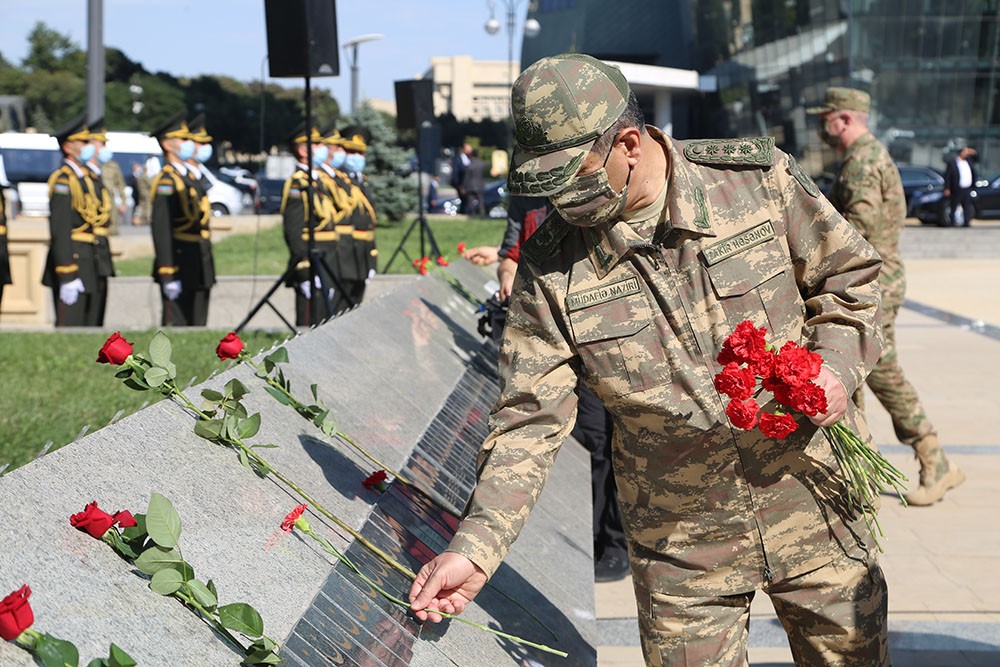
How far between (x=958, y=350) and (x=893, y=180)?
6464mm

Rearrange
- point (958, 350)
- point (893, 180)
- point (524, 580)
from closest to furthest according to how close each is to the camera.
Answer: point (524, 580), point (893, 180), point (958, 350)

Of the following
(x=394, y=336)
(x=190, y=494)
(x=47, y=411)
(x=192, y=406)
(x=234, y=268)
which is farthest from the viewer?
(x=234, y=268)

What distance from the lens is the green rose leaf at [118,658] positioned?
1.78 meters

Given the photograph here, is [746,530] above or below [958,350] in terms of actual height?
above

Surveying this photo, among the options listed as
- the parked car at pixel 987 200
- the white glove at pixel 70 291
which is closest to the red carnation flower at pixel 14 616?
the white glove at pixel 70 291

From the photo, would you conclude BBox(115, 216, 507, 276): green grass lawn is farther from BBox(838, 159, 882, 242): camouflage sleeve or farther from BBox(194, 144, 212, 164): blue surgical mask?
BBox(838, 159, 882, 242): camouflage sleeve

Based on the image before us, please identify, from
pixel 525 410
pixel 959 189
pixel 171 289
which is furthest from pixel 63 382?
pixel 959 189

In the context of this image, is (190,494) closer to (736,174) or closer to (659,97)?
(736,174)

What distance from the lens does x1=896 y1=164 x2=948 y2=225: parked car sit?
29484mm

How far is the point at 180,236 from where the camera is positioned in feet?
42.0

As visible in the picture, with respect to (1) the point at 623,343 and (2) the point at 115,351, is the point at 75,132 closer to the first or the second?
(2) the point at 115,351

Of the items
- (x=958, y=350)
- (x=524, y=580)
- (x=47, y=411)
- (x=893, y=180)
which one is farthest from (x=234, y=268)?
(x=524, y=580)

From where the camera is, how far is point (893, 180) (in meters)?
6.63

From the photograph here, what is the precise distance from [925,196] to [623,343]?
1166 inches
